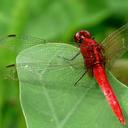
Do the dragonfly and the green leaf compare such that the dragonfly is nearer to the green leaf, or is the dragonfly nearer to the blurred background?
the green leaf

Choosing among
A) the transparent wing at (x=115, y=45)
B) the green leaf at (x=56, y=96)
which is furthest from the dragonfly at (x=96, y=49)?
the green leaf at (x=56, y=96)

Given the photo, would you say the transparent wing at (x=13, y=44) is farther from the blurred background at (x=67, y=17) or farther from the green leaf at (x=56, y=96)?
the blurred background at (x=67, y=17)

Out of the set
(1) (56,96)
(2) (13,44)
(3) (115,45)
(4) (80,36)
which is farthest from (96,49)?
(1) (56,96)

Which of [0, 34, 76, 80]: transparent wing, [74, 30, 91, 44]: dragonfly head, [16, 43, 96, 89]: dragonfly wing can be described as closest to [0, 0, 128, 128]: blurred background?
[74, 30, 91, 44]: dragonfly head

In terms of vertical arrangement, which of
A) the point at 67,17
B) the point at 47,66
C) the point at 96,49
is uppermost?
the point at 47,66

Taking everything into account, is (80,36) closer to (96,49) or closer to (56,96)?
(96,49)
